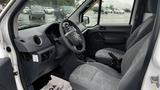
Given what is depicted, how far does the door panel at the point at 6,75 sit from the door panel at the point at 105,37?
1.66m

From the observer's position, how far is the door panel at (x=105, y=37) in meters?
3.35

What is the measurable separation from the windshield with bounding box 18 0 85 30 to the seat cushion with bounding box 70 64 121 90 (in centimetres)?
66

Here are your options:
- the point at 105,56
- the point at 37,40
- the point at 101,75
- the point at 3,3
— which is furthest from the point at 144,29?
the point at 3,3

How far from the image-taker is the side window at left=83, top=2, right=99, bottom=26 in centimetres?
319

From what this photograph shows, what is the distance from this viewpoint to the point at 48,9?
252 cm

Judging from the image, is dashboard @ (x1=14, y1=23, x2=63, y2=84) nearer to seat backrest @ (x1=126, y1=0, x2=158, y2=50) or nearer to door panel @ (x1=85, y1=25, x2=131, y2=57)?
seat backrest @ (x1=126, y1=0, x2=158, y2=50)

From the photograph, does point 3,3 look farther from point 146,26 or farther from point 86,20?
point 86,20

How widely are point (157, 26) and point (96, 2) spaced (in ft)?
6.41

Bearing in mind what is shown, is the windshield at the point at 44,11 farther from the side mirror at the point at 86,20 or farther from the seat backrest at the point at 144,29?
the seat backrest at the point at 144,29

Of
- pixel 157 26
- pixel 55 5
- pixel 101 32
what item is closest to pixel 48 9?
pixel 55 5

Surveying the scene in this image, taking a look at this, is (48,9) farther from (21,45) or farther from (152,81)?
(152,81)

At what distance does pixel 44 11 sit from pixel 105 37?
1.20 metres

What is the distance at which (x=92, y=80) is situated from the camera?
1998 mm

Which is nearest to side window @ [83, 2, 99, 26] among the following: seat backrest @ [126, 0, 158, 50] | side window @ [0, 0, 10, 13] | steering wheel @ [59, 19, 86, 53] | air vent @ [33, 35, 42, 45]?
steering wheel @ [59, 19, 86, 53]
